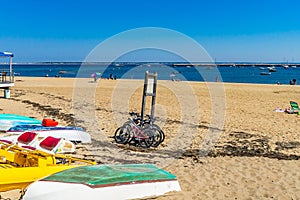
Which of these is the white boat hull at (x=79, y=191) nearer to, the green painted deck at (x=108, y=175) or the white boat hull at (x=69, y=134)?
the green painted deck at (x=108, y=175)

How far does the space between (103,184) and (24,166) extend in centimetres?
211

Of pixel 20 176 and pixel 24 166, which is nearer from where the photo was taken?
pixel 20 176

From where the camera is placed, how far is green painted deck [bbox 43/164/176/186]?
19.0 ft

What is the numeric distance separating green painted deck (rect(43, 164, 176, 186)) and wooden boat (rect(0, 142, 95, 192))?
1.42 ft

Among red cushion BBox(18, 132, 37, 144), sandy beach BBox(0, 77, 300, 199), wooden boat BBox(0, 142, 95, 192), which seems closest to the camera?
wooden boat BBox(0, 142, 95, 192)

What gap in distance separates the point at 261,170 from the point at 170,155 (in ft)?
8.00

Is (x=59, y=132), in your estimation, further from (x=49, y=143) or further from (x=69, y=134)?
(x=49, y=143)

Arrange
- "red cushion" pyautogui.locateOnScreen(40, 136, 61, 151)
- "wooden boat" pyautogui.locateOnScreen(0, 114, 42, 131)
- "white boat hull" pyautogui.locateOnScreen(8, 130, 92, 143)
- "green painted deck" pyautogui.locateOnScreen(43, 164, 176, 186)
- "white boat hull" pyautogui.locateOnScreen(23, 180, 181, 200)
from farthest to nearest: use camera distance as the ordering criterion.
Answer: "wooden boat" pyautogui.locateOnScreen(0, 114, 42, 131) < "white boat hull" pyautogui.locateOnScreen(8, 130, 92, 143) < "red cushion" pyautogui.locateOnScreen(40, 136, 61, 151) < "green painted deck" pyautogui.locateOnScreen(43, 164, 176, 186) < "white boat hull" pyautogui.locateOnScreen(23, 180, 181, 200)

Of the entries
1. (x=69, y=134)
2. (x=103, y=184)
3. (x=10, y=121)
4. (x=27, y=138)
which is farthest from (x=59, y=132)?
(x=103, y=184)

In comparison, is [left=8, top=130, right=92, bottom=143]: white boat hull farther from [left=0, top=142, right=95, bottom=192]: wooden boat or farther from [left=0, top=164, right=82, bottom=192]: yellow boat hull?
[left=0, top=164, right=82, bottom=192]: yellow boat hull

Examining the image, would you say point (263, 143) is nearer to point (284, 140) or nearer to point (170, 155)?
point (284, 140)

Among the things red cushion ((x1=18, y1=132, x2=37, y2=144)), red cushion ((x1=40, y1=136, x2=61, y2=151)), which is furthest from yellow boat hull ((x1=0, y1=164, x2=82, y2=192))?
red cushion ((x1=18, y1=132, x2=37, y2=144))

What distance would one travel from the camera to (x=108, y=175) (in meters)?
6.12

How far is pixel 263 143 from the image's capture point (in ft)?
37.9
